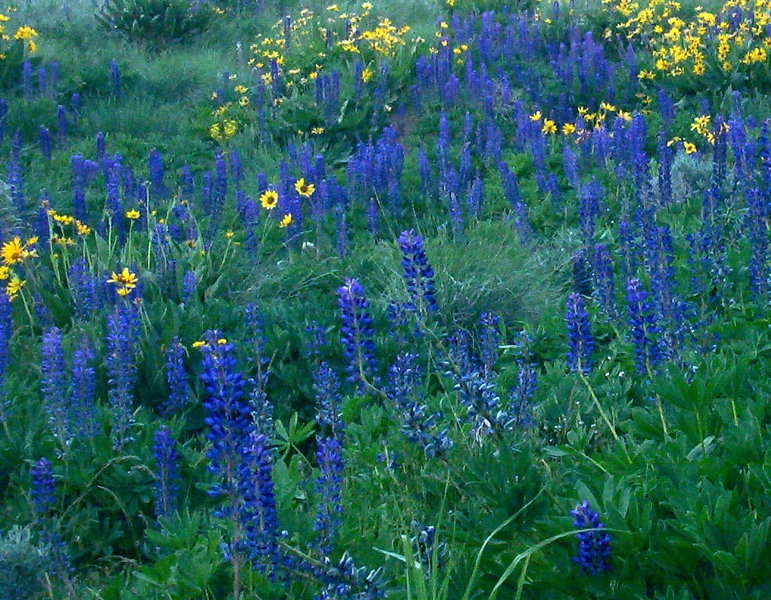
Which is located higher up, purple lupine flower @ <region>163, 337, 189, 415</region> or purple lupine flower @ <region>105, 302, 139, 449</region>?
purple lupine flower @ <region>105, 302, 139, 449</region>

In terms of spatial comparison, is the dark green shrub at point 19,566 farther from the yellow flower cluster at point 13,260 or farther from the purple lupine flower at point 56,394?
the yellow flower cluster at point 13,260

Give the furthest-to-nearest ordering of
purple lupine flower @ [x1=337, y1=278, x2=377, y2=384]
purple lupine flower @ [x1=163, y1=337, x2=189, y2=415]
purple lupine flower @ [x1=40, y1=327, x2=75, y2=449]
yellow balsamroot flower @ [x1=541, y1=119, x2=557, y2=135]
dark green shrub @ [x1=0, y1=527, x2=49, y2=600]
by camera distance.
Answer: yellow balsamroot flower @ [x1=541, y1=119, x2=557, y2=135], purple lupine flower @ [x1=163, y1=337, x2=189, y2=415], purple lupine flower @ [x1=40, y1=327, x2=75, y2=449], dark green shrub @ [x1=0, y1=527, x2=49, y2=600], purple lupine flower @ [x1=337, y1=278, x2=377, y2=384]

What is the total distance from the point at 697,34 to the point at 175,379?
6.28 metres

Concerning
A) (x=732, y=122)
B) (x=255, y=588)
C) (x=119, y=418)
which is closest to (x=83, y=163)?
(x=119, y=418)

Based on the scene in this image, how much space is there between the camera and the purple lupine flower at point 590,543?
2.05 metres

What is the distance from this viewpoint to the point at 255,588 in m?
2.44

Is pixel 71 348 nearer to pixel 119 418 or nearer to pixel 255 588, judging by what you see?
pixel 119 418

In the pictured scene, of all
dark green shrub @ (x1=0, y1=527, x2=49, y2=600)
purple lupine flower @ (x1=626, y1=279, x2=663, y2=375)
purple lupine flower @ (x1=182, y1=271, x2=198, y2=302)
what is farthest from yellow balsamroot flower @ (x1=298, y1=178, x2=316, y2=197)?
dark green shrub @ (x1=0, y1=527, x2=49, y2=600)

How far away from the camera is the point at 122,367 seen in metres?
3.51

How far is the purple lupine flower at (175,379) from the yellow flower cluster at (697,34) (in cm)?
529

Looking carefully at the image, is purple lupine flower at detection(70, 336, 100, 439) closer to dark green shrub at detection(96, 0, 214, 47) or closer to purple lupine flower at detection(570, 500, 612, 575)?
purple lupine flower at detection(570, 500, 612, 575)

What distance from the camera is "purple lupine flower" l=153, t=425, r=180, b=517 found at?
294 cm

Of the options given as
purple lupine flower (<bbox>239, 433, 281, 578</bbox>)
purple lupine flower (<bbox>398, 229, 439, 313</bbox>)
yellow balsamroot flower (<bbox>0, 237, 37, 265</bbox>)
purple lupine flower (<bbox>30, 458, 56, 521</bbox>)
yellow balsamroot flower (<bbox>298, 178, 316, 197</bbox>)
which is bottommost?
yellow balsamroot flower (<bbox>298, 178, 316, 197</bbox>)

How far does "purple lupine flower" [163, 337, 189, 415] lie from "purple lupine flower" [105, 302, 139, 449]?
14cm
